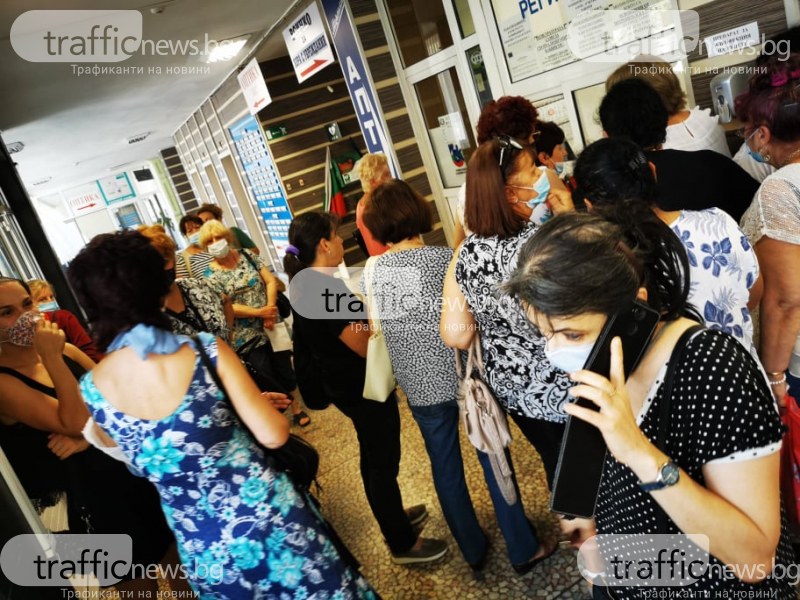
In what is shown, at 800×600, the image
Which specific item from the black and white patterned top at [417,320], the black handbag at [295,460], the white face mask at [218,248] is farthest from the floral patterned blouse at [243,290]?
the black handbag at [295,460]

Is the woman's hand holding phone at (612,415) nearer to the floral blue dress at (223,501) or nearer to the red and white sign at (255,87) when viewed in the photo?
the floral blue dress at (223,501)

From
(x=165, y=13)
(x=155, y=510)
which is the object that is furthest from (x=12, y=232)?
(x=155, y=510)

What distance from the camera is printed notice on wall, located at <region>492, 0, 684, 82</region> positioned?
2.19m

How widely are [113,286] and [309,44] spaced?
352 centimetres

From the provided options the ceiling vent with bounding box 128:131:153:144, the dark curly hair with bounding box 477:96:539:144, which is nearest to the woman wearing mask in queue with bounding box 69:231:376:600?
the dark curly hair with bounding box 477:96:539:144

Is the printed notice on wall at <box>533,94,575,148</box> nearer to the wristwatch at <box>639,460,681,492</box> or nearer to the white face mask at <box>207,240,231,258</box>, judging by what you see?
the white face mask at <box>207,240,231,258</box>

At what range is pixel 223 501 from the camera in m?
1.35

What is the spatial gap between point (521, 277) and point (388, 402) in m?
1.32

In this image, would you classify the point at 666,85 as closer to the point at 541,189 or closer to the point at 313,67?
the point at 541,189

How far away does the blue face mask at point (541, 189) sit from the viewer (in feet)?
5.45

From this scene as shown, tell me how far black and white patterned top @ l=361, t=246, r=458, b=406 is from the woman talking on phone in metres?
0.84

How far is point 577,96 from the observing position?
9.19ft

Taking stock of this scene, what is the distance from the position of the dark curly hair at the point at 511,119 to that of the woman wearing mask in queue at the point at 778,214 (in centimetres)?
106

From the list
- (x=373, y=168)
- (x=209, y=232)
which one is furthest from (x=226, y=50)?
(x=373, y=168)
